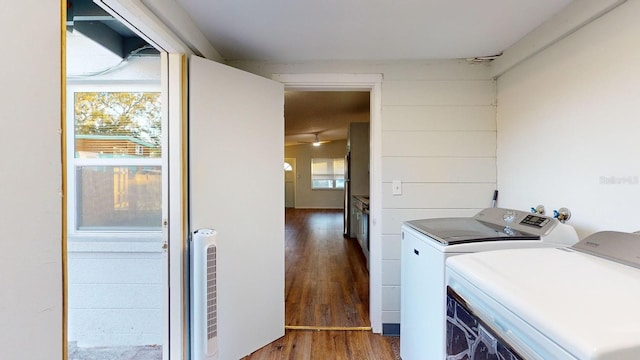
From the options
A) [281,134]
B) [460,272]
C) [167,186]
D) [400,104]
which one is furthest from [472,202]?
[167,186]

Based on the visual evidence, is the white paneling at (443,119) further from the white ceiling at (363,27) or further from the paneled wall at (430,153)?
the white ceiling at (363,27)

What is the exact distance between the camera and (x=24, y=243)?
30.7 inches

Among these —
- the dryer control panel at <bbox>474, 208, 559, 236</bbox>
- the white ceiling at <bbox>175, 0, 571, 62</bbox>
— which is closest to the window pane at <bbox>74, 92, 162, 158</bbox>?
the white ceiling at <bbox>175, 0, 571, 62</bbox>

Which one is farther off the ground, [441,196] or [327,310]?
[441,196]

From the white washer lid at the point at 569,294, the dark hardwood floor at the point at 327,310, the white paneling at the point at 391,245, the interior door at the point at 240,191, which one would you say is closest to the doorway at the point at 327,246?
the dark hardwood floor at the point at 327,310

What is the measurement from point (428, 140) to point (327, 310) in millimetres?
1807

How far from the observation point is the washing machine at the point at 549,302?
0.62 meters

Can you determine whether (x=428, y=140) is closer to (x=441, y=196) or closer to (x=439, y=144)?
(x=439, y=144)

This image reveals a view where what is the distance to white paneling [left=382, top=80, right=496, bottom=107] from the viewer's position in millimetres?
2277

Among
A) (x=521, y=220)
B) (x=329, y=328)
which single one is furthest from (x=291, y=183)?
(x=521, y=220)

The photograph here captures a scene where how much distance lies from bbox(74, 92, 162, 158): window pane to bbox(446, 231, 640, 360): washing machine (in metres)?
Answer: 2.24

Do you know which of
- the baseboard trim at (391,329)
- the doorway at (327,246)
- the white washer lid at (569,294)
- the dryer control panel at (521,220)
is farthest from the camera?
the doorway at (327,246)

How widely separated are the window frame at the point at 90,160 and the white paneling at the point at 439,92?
1862 millimetres

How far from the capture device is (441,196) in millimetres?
2301
